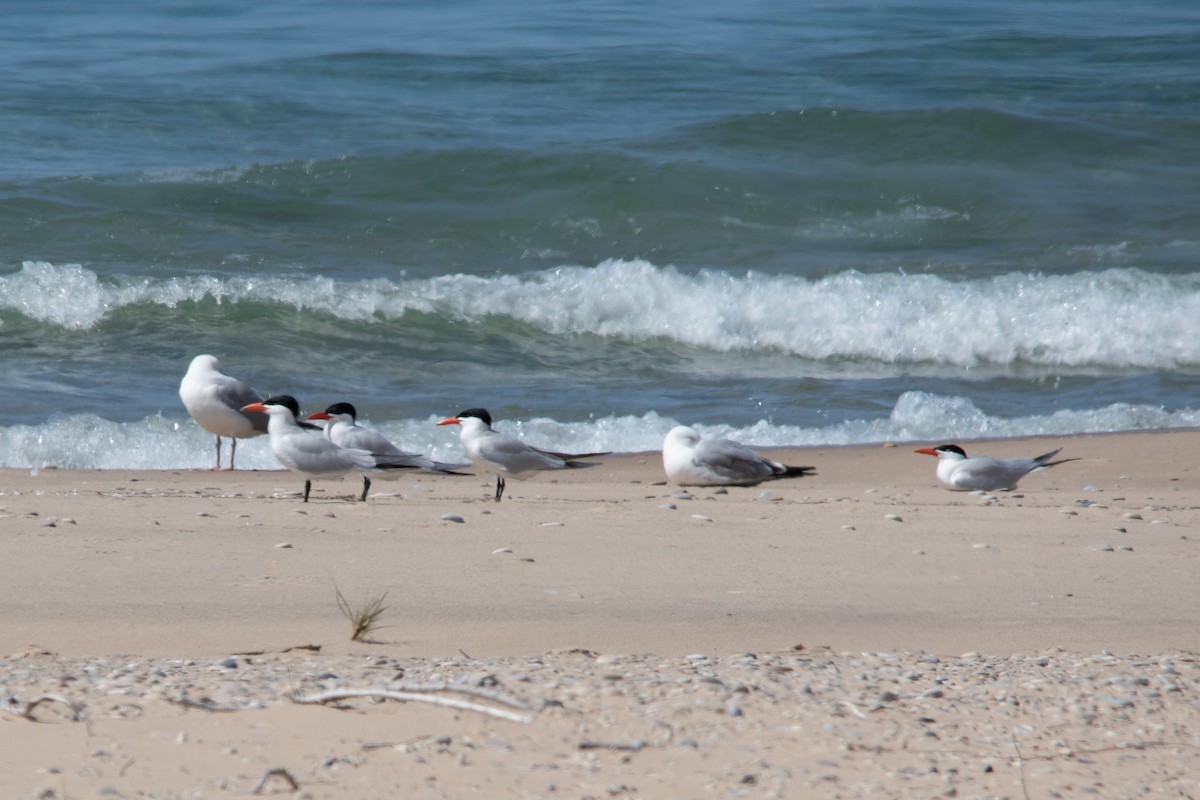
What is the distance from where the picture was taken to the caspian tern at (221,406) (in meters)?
7.87

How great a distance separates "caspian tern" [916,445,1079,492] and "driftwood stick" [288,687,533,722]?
4751 mm

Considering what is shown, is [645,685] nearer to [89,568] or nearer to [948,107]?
[89,568]

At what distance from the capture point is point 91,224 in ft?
44.9

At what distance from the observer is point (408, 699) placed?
2971 mm

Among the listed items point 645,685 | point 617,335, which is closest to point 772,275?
point 617,335

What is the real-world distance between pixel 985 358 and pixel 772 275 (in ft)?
7.94

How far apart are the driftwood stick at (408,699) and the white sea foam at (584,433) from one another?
17.4 feet

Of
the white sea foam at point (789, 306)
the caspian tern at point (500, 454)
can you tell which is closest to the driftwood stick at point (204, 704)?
the caspian tern at point (500, 454)

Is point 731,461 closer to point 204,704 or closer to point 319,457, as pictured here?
point 319,457

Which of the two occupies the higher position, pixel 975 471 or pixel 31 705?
pixel 31 705

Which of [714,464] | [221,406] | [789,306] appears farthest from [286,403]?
[789,306]

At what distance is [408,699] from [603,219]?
1195cm

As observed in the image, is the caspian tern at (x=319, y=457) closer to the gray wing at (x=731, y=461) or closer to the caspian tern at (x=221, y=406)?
the caspian tern at (x=221, y=406)

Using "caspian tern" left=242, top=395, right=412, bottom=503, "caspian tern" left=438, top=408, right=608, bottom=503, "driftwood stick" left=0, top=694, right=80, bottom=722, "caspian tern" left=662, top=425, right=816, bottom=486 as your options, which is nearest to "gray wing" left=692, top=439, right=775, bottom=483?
"caspian tern" left=662, top=425, right=816, bottom=486
